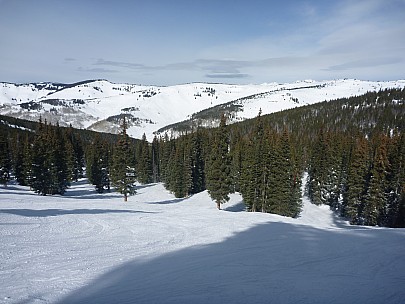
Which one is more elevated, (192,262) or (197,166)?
(197,166)

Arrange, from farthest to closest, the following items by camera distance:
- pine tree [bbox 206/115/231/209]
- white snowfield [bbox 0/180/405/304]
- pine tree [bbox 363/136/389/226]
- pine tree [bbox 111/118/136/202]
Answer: pine tree [bbox 111/118/136/202], pine tree [bbox 363/136/389/226], pine tree [bbox 206/115/231/209], white snowfield [bbox 0/180/405/304]

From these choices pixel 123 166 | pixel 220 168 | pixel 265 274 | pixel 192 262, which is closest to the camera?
pixel 265 274

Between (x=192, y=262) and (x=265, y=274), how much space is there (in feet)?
10.2

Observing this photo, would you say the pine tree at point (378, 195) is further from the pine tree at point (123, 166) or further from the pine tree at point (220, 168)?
the pine tree at point (123, 166)

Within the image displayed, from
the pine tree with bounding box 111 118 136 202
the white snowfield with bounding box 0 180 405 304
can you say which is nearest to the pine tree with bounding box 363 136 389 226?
the white snowfield with bounding box 0 180 405 304

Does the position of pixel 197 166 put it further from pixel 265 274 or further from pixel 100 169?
pixel 265 274

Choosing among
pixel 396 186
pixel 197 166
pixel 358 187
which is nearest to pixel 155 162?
pixel 197 166

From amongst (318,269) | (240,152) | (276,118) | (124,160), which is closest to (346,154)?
(240,152)

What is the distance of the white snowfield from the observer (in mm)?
8720

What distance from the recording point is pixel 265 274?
1055cm

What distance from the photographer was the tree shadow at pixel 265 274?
853 cm

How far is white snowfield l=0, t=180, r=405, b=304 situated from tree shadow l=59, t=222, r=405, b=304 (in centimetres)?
3

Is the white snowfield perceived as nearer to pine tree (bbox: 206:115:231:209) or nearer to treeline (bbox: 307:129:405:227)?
pine tree (bbox: 206:115:231:209)

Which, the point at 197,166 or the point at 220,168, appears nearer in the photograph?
the point at 220,168
